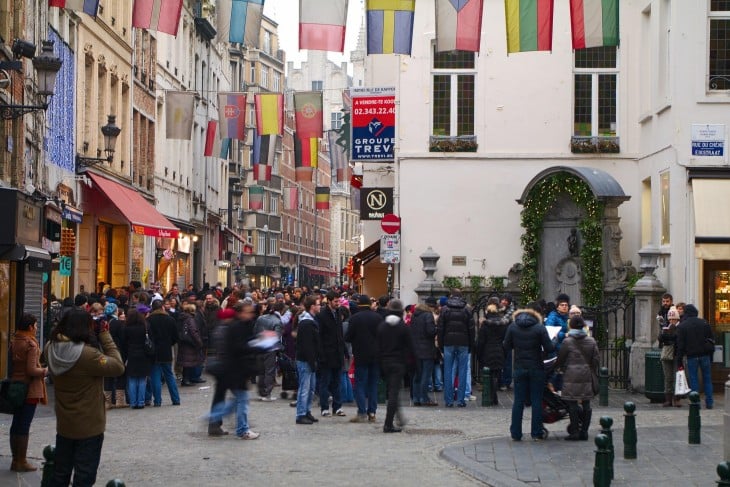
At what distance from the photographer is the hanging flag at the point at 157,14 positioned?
70.4 feet

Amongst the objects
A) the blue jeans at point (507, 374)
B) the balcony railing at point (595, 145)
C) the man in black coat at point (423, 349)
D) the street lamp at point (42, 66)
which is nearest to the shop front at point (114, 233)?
the balcony railing at point (595, 145)

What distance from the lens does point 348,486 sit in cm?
1272

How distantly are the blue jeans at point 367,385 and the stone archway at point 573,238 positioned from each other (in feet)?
34.6

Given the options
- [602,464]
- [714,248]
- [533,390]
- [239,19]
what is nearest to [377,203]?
[714,248]

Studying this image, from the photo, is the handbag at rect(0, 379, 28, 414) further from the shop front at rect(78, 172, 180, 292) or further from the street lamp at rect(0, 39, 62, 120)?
the shop front at rect(78, 172, 180, 292)

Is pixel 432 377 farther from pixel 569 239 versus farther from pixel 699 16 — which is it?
pixel 699 16

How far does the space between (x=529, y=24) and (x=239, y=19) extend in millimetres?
4790

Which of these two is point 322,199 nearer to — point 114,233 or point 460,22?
point 114,233

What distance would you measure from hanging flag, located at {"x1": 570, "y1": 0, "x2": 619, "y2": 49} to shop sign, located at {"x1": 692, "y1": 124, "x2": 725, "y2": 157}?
411cm

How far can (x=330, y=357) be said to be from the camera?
19391 mm

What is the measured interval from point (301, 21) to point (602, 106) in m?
10.5

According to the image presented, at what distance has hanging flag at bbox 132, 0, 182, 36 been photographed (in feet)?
70.4

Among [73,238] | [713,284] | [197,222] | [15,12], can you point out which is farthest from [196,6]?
[713,284]

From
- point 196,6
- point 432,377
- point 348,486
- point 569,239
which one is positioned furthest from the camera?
point 196,6
